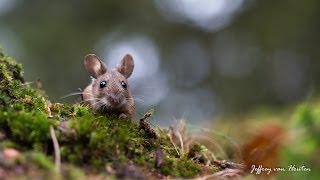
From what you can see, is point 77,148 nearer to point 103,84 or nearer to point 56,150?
point 56,150

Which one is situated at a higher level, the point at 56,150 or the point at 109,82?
the point at 109,82


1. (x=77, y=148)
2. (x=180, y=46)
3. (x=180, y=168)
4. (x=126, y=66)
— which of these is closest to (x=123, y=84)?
(x=126, y=66)

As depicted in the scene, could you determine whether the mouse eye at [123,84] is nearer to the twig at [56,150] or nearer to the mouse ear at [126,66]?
the mouse ear at [126,66]

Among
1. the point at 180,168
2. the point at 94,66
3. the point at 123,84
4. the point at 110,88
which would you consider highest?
the point at 94,66

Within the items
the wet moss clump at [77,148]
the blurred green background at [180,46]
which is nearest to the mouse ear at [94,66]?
the wet moss clump at [77,148]

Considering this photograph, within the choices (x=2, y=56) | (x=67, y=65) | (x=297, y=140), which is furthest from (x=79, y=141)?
(x=67, y=65)

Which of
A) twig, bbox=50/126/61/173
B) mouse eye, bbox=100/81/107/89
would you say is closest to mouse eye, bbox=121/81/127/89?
mouse eye, bbox=100/81/107/89

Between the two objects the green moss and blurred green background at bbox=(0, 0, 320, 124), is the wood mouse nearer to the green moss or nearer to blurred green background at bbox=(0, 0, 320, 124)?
the green moss

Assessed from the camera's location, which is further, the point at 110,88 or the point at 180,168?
the point at 110,88
